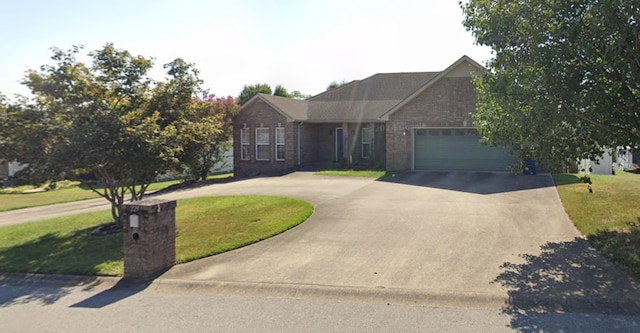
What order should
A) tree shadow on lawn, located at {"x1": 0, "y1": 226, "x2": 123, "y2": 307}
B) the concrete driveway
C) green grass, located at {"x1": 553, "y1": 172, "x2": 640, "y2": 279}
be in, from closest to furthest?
the concrete driveway → tree shadow on lawn, located at {"x1": 0, "y1": 226, "x2": 123, "y2": 307} → green grass, located at {"x1": 553, "y1": 172, "x2": 640, "y2": 279}

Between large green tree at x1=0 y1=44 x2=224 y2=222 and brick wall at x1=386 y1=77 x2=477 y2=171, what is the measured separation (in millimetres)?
13548

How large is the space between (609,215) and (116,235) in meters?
12.2

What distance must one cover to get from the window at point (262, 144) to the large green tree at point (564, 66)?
64.1 ft

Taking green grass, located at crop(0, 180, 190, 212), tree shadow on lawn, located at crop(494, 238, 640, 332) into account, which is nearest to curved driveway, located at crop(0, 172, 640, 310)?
tree shadow on lawn, located at crop(494, 238, 640, 332)

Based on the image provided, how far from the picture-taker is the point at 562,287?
22.6 ft

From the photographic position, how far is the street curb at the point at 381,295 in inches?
245

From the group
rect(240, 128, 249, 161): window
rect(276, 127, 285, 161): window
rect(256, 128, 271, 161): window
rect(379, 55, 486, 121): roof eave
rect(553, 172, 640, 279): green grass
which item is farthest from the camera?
rect(240, 128, 249, 161): window

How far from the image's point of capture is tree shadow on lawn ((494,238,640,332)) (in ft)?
19.9

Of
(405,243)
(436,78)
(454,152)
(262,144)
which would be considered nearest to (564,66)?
(405,243)

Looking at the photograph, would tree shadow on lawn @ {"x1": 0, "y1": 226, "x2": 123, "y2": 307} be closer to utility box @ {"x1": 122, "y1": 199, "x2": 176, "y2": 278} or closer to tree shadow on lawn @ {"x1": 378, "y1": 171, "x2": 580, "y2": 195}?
utility box @ {"x1": 122, "y1": 199, "x2": 176, "y2": 278}

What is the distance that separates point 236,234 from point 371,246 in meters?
3.22

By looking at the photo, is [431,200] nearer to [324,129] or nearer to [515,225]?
[515,225]

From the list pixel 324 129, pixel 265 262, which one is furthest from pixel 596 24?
pixel 324 129

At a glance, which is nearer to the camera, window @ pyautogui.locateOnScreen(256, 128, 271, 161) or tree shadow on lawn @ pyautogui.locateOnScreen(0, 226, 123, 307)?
tree shadow on lawn @ pyautogui.locateOnScreen(0, 226, 123, 307)
